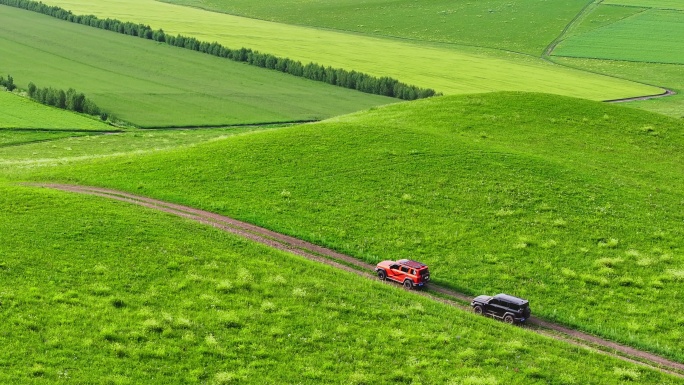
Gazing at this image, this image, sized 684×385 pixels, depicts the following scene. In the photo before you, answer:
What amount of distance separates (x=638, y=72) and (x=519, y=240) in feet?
522

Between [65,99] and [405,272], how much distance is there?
332 ft

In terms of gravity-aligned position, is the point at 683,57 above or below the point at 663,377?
above

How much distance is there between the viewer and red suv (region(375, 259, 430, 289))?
1522 inches

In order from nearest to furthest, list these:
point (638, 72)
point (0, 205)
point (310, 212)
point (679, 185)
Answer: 1. point (0, 205)
2. point (310, 212)
3. point (679, 185)
4. point (638, 72)

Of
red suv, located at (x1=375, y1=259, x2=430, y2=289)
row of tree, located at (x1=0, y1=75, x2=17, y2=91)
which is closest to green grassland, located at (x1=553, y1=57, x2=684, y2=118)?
red suv, located at (x1=375, y1=259, x2=430, y2=289)

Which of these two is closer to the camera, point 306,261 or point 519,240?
point 306,261

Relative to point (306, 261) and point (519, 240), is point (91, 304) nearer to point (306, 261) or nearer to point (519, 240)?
point (306, 261)

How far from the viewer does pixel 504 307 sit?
35.6 metres

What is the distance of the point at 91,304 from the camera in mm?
32250

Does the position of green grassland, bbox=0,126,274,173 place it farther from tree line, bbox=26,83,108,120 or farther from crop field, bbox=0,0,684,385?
tree line, bbox=26,83,108,120

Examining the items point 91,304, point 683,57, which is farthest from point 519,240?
point 683,57

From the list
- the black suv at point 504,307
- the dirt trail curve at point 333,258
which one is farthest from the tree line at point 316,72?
the black suv at point 504,307

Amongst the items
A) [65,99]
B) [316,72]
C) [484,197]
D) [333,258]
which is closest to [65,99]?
[65,99]

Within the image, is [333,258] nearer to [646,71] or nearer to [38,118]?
[38,118]
